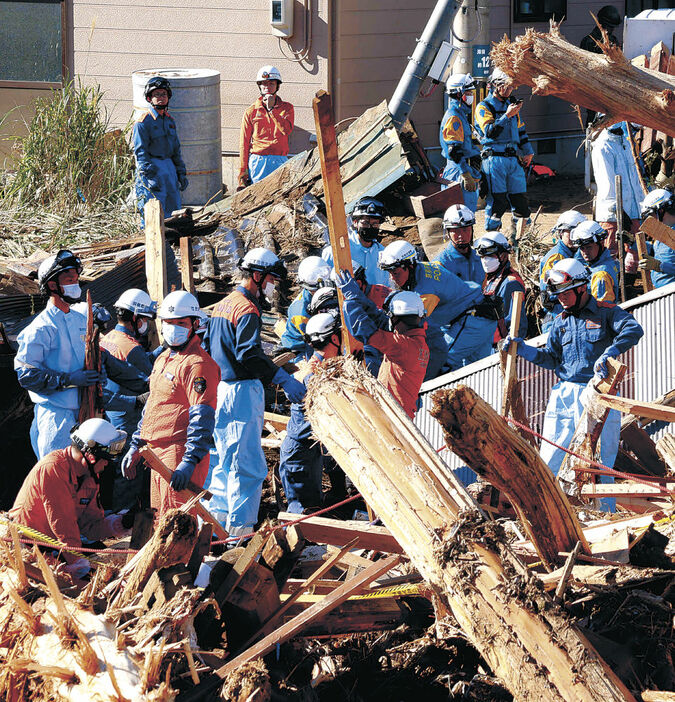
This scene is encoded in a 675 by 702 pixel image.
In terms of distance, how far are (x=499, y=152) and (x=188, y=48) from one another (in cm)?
476

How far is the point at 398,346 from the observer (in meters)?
7.02

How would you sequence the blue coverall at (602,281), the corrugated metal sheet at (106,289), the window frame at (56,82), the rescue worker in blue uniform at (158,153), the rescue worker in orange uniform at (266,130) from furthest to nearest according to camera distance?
the window frame at (56,82), the rescue worker in orange uniform at (266,130), the rescue worker in blue uniform at (158,153), the corrugated metal sheet at (106,289), the blue coverall at (602,281)

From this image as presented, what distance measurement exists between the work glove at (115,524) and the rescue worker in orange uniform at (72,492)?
1.4 inches

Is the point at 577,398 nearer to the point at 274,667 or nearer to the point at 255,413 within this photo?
the point at 255,413

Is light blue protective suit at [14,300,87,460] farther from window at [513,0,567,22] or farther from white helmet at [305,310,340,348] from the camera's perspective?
window at [513,0,567,22]

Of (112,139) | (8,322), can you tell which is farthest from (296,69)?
(8,322)

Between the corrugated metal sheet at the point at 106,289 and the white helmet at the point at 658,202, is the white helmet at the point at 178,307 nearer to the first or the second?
the corrugated metal sheet at the point at 106,289

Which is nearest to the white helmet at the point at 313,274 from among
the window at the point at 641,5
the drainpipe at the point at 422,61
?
the drainpipe at the point at 422,61

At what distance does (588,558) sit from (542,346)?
3676 millimetres

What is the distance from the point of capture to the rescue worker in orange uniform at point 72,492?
559cm

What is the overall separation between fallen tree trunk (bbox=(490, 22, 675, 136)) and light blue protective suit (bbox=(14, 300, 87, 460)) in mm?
3493

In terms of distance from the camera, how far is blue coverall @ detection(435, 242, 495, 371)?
8.54 m

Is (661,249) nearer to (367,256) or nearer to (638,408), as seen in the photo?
(367,256)

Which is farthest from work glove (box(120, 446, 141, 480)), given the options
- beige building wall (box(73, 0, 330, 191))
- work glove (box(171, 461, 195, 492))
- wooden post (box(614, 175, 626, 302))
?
beige building wall (box(73, 0, 330, 191))
